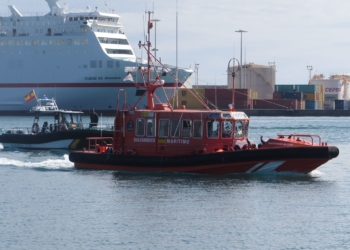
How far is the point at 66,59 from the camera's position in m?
77.2

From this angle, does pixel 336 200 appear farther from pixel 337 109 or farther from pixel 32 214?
pixel 337 109

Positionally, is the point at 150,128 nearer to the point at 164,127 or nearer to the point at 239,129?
the point at 164,127

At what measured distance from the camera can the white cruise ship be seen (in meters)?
75.5

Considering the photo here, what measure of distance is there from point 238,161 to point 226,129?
3.67ft

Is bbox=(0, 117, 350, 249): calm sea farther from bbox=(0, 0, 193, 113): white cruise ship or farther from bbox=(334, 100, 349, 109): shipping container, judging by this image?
bbox=(334, 100, 349, 109): shipping container

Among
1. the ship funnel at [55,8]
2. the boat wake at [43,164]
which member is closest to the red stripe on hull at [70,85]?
the ship funnel at [55,8]

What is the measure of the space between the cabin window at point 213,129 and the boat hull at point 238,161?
643mm

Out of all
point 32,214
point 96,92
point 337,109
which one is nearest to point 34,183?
point 32,214

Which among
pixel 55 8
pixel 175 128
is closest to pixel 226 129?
pixel 175 128

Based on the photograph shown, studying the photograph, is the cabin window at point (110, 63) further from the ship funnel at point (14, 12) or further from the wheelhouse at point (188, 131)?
the wheelhouse at point (188, 131)

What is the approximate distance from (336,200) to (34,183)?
29.9 feet

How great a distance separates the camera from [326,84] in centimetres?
12275

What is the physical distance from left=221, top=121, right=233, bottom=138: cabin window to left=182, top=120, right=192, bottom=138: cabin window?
3.24ft

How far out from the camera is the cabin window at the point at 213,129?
2500cm
